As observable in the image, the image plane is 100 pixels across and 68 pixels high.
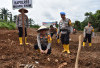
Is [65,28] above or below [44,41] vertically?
above

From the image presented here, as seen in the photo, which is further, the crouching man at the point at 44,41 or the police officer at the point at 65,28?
the police officer at the point at 65,28

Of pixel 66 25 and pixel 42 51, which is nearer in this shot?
pixel 42 51

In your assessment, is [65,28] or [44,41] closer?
[44,41]

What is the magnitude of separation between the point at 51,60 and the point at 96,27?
74.7 feet

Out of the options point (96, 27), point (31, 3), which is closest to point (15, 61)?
point (31, 3)

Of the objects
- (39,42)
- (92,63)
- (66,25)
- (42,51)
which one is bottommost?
(92,63)

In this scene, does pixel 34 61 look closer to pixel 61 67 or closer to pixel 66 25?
pixel 61 67

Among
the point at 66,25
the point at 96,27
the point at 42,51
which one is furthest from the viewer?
the point at 96,27

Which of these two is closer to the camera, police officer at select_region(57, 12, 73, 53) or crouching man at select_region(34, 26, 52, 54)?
crouching man at select_region(34, 26, 52, 54)

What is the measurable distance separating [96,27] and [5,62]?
23.5 metres

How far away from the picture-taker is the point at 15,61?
3562mm

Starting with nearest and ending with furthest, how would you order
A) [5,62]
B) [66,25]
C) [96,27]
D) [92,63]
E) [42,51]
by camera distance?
[5,62], [92,63], [42,51], [66,25], [96,27]

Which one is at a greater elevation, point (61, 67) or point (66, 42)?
point (66, 42)

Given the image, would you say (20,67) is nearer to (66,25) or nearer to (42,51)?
(42,51)
